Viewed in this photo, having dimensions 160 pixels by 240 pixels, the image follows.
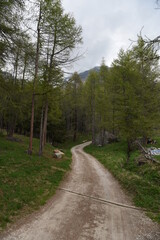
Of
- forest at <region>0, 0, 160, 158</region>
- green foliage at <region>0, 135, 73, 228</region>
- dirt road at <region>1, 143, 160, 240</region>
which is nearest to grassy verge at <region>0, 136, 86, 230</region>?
green foliage at <region>0, 135, 73, 228</region>

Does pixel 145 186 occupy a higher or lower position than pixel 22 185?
lower

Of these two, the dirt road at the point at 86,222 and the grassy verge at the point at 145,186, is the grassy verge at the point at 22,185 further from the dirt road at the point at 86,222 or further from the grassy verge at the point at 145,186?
the grassy verge at the point at 145,186

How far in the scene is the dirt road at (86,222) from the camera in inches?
180

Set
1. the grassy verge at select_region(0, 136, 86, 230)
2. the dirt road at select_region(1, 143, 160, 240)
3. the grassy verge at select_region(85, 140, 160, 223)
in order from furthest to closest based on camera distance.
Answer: the grassy verge at select_region(85, 140, 160, 223) → the grassy verge at select_region(0, 136, 86, 230) → the dirt road at select_region(1, 143, 160, 240)

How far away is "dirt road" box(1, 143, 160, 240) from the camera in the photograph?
4578mm

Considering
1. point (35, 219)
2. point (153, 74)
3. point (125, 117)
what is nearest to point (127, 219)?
point (35, 219)

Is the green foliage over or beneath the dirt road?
over

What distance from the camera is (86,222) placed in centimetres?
529

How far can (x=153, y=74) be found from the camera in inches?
656

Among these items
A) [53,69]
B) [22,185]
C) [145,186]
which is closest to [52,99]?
[53,69]

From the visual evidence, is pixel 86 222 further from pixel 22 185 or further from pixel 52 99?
pixel 52 99

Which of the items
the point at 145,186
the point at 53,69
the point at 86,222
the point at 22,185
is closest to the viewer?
the point at 86,222

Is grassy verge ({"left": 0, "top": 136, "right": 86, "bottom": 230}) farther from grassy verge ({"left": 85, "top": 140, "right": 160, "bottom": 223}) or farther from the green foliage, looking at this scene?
grassy verge ({"left": 85, "top": 140, "right": 160, "bottom": 223})

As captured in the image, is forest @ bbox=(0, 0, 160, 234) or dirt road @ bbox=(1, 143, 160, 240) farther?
forest @ bbox=(0, 0, 160, 234)
